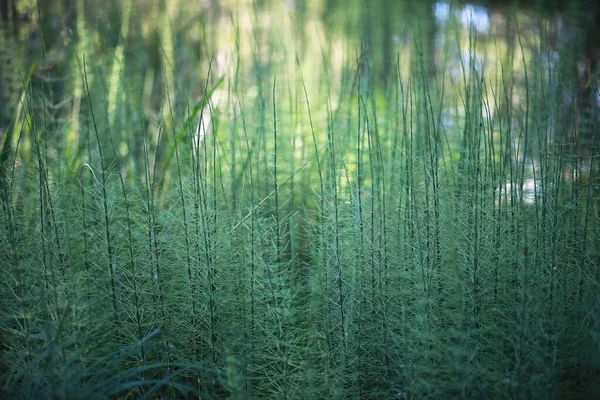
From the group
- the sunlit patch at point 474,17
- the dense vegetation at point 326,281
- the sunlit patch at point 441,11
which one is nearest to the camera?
the dense vegetation at point 326,281

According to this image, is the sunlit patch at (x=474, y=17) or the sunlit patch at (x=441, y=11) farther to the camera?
the sunlit patch at (x=441, y=11)

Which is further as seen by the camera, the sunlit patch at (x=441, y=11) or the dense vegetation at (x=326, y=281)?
the sunlit patch at (x=441, y=11)

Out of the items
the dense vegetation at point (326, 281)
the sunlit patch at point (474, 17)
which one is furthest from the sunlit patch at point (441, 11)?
the dense vegetation at point (326, 281)

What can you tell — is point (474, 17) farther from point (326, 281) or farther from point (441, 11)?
point (326, 281)

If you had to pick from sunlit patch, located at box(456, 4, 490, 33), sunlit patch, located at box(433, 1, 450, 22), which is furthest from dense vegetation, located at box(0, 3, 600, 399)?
sunlit patch, located at box(433, 1, 450, 22)

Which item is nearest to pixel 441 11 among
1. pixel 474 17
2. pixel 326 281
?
pixel 474 17

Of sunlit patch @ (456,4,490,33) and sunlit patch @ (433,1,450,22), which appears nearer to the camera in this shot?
sunlit patch @ (456,4,490,33)

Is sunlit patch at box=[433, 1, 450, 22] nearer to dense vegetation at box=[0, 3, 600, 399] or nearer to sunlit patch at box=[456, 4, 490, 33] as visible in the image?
sunlit patch at box=[456, 4, 490, 33]

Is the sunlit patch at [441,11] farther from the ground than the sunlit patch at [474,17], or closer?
farther from the ground

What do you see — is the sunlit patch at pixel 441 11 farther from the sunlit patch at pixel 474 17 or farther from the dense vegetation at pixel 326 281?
the dense vegetation at pixel 326 281

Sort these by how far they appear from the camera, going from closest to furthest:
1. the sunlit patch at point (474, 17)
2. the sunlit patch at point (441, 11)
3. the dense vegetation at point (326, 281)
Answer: the dense vegetation at point (326, 281)
the sunlit patch at point (474, 17)
the sunlit patch at point (441, 11)

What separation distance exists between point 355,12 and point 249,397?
214 centimetres

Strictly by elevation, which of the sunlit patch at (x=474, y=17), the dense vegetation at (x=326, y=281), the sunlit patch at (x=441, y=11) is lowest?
the dense vegetation at (x=326, y=281)

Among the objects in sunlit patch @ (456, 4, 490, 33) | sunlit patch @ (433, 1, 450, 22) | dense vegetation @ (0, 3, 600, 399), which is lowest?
dense vegetation @ (0, 3, 600, 399)
